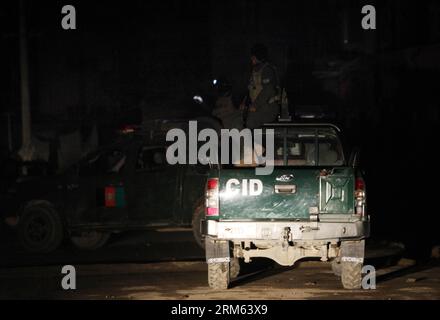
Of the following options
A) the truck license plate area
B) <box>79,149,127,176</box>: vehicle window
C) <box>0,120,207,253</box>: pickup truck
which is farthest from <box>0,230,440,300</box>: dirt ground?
<box>79,149,127,176</box>: vehicle window

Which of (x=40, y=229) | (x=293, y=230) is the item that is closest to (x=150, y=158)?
(x=40, y=229)

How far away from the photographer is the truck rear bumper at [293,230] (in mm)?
9938

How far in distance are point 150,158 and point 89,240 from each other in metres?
1.72

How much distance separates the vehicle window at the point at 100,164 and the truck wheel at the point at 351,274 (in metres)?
4.88

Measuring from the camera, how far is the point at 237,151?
10.9m

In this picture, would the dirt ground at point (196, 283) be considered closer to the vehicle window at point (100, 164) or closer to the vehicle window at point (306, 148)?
the vehicle window at point (306, 148)

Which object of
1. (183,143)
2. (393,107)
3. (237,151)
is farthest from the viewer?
(393,107)

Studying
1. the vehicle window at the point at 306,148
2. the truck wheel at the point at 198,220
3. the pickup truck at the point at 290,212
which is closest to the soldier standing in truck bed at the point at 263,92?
the vehicle window at the point at 306,148

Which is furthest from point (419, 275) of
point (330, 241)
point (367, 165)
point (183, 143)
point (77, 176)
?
point (367, 165)

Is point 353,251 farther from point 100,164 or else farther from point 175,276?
point 100,164

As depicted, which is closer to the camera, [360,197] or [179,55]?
[360,197]

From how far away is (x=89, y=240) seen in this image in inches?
572

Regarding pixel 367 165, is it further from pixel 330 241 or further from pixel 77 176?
pixel 330 241
